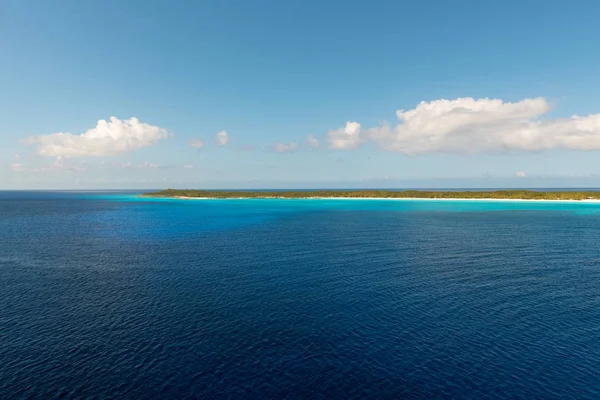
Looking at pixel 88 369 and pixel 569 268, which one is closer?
pixel 88 369

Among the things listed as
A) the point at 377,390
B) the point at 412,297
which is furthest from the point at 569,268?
the point at 377,390

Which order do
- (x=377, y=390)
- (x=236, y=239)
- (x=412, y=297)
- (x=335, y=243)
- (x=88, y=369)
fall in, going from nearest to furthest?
(x=377, y=390)
(x=88, y=369)
(x=412, y=297)
(x=335, y=243)
(x=236, y=239)

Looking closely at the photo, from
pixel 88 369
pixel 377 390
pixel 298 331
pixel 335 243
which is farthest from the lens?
pixel 335 243

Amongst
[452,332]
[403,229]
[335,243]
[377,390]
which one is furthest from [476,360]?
[403,229]

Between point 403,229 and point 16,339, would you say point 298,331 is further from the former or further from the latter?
point 403,229

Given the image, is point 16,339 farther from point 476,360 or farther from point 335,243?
point 335,243

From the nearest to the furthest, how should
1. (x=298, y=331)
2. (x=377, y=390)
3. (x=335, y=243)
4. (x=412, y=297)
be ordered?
(x=377, y=390), (x=298, y=331), (x=412, y=297), (x=335, y=243)
